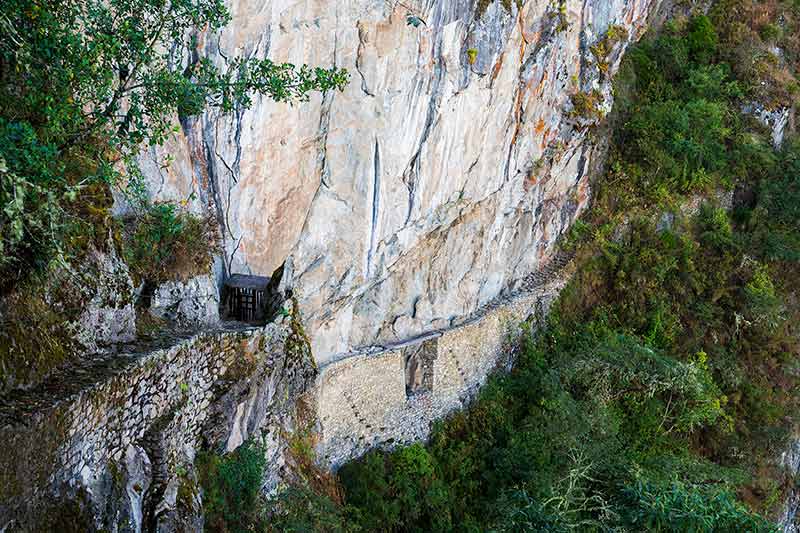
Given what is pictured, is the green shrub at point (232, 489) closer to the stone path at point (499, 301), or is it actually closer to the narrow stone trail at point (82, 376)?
the narrow stone trail at point (82, 376)

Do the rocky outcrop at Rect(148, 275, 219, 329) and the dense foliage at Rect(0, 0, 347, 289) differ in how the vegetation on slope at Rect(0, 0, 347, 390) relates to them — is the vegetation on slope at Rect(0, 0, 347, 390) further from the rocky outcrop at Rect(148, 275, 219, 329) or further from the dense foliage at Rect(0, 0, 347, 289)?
the rocky outcrop at Rect(148, 275, 219, 329)

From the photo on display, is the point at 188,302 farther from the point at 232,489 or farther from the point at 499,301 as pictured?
the point at 499,301

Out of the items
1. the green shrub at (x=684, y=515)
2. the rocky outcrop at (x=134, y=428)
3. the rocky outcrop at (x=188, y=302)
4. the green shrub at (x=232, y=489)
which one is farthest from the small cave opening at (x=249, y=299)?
the green shrub at (x=684, y=515)

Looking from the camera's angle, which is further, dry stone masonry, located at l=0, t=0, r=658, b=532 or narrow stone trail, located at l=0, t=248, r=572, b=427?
dry stone masonry, located at l=0, t=0, r=658, b=532

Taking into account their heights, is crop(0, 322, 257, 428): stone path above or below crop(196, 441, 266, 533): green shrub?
above

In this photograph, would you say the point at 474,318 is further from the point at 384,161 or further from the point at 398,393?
the point at 384,161

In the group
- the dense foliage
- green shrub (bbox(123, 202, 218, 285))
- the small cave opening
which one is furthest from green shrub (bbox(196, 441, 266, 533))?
the dense foliage

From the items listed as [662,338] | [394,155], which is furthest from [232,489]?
[662,338]
